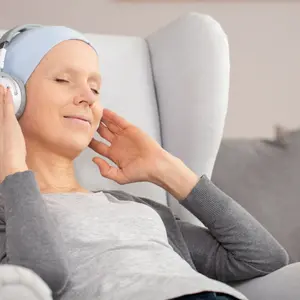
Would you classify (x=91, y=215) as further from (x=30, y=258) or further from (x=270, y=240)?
(x=270, y=240)

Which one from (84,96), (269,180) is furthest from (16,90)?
(269,180)

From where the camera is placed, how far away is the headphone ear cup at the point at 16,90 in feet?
3.73

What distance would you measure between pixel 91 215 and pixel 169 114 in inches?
16.6

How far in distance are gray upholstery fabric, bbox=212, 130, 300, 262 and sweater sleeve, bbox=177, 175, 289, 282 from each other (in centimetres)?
35

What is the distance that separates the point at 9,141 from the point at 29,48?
9.1 inches

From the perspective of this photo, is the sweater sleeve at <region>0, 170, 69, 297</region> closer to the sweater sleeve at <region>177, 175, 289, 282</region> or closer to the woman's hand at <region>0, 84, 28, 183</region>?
the woman's hand at <region>0, 84, 28, 183</region>

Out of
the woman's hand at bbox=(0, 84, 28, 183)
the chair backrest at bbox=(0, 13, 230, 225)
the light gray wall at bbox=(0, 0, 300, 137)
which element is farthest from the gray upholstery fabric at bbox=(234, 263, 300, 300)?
the light gray wall at bbox=(0, 0, 300, 137)

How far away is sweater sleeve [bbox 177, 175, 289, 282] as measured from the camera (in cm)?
122

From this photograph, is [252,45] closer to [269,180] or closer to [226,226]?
[269,180]

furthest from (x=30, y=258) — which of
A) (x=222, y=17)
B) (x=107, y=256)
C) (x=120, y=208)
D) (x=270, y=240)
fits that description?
(x=222, y=17)

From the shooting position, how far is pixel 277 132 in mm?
1714

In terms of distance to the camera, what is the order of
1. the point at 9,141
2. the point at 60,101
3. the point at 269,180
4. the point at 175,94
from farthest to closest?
the point at 269,180 < the point at 175,94 < the point at 60,101 < the point at 9,141

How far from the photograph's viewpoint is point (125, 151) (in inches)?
52.6

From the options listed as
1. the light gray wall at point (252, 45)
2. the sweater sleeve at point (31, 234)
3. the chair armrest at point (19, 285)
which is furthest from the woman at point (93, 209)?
the light gray wall at point (252, 45)
